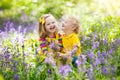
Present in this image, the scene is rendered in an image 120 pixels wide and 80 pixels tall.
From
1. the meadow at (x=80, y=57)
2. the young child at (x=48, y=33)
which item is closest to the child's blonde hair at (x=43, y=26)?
the young child at (x=48, y=33)

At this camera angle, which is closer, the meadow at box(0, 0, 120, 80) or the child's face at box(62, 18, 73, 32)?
the meadow at box(0, 0, 120, 80)

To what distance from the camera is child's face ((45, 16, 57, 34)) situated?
5719 mm

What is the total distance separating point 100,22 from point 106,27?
30 cm

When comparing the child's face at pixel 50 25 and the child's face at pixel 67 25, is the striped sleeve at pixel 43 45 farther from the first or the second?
the child's face at pixel 67 25

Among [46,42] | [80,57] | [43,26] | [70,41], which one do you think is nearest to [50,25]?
[43,26]

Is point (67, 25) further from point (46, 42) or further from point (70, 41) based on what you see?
point (46, 42)

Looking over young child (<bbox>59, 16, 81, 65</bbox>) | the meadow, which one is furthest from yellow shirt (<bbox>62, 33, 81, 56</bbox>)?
the meadow

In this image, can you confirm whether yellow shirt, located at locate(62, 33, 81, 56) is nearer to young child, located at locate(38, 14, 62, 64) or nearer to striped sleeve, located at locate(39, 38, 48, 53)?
young child, located at locate(38, 14, 62, 64)

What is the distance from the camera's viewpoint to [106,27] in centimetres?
625

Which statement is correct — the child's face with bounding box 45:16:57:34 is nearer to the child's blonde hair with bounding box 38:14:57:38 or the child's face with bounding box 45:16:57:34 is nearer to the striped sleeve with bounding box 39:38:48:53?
the child's blonde hair with bounding box 38:14:57:38

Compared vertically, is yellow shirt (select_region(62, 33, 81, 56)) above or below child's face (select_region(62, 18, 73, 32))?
below

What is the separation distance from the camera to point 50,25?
18.8ft

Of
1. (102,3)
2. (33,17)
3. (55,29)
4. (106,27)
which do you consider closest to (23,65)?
(55,29)

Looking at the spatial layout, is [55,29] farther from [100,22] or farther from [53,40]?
[100,22]
